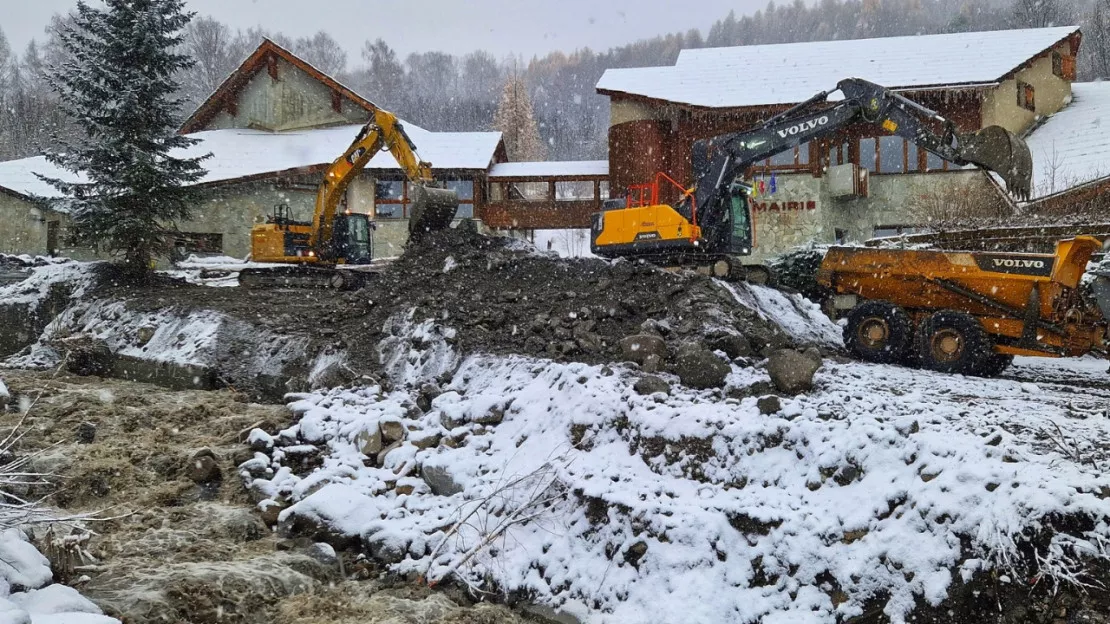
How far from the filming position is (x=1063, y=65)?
2478 cm

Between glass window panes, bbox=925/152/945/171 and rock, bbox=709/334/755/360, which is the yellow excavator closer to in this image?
rock, bbox=709/334/755/360

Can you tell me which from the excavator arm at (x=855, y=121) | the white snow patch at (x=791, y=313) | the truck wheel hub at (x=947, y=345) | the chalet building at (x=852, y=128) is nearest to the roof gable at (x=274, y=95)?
the chalet building at (x=852, y=128)

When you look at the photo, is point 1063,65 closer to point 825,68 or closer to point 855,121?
point 825,68

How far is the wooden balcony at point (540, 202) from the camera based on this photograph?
84.5 feet

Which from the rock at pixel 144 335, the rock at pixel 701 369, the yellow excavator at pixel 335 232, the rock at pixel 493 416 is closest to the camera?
the rock at pixel 701 369

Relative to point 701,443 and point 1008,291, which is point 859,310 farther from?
point 701,443

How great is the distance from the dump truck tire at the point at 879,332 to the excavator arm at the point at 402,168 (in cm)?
721

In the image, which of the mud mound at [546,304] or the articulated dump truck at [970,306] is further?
the mud mound at [546,304]

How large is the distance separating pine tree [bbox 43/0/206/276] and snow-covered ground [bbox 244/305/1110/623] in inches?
356

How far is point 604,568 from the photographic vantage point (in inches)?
224

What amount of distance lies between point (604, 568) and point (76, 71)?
562 inches

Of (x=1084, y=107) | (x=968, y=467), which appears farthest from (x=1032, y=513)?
(x=1084, y=107)

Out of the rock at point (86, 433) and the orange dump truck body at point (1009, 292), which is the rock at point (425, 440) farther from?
the orange dump truck body at point (1009, 292)

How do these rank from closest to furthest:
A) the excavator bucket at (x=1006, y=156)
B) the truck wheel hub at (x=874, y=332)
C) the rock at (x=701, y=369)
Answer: the rock at (x=701, y=369), the excavator bucket at (x=1006, y=156), the truck wheel hub at (x=874, y=332)
